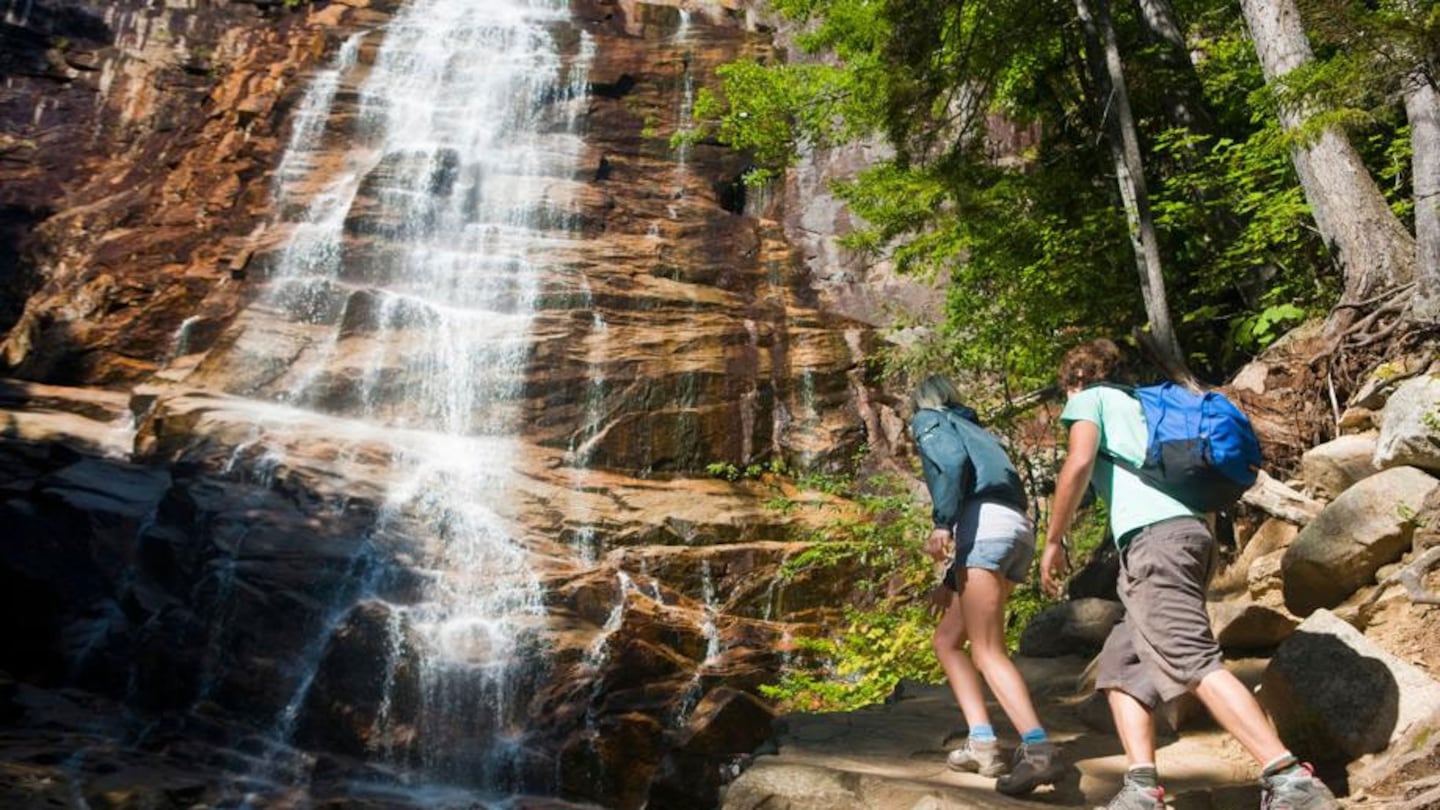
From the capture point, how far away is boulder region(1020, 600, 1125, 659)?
6.07m

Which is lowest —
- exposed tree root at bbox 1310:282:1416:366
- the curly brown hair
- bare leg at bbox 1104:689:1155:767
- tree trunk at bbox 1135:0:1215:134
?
bare leg at bbox 1104:689:1155:767

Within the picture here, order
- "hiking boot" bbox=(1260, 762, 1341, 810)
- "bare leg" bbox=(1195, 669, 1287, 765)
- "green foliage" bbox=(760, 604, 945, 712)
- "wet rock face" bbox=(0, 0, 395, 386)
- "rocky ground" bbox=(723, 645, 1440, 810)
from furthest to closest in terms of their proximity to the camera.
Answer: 1. "wet rock face" bbox=(0, 0, 395, 386)
2. "green foliage" bbox=(760, 604, 945, 712)
3. "rocky ground" bbox=(723, 645, 1440, 810)
4. "bare leg" bbox=(1195, 669, 1287, 765)
5. "hiking boot" bbox=(1260, 762, 1341, 810)

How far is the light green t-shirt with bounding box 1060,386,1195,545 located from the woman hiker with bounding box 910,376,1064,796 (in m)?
0.38

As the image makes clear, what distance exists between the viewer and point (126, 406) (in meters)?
13.4

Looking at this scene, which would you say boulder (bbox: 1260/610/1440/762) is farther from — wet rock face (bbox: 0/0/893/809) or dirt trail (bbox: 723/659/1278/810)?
wet rock face (bbox: 0/0/893/809)

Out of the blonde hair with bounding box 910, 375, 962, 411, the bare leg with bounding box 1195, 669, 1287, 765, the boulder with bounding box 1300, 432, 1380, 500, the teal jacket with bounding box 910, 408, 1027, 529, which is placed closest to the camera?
the bare leg with bounding box 1195, 669, 1287, 765

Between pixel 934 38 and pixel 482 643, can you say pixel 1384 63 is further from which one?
pixel 482 643

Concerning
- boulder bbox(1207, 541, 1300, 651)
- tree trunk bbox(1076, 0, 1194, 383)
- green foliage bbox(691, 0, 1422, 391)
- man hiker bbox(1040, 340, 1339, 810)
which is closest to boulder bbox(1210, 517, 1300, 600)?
boulder bbox(1207, 541, 1300, 651)

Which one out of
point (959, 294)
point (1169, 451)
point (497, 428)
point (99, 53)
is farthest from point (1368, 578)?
point (99, 53)

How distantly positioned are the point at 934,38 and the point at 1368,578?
586 cm

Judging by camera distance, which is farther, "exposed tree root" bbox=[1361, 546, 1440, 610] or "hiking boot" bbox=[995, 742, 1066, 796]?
"exposed tree root" bbox=[1361, 546, 1440, 610]

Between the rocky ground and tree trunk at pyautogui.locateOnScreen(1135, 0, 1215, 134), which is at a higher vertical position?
tree trunk at pyautogui.locateOnScreen(1135, 0, 1215, 134)

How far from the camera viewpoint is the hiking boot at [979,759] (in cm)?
393

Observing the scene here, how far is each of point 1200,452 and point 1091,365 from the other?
0.54 meters
